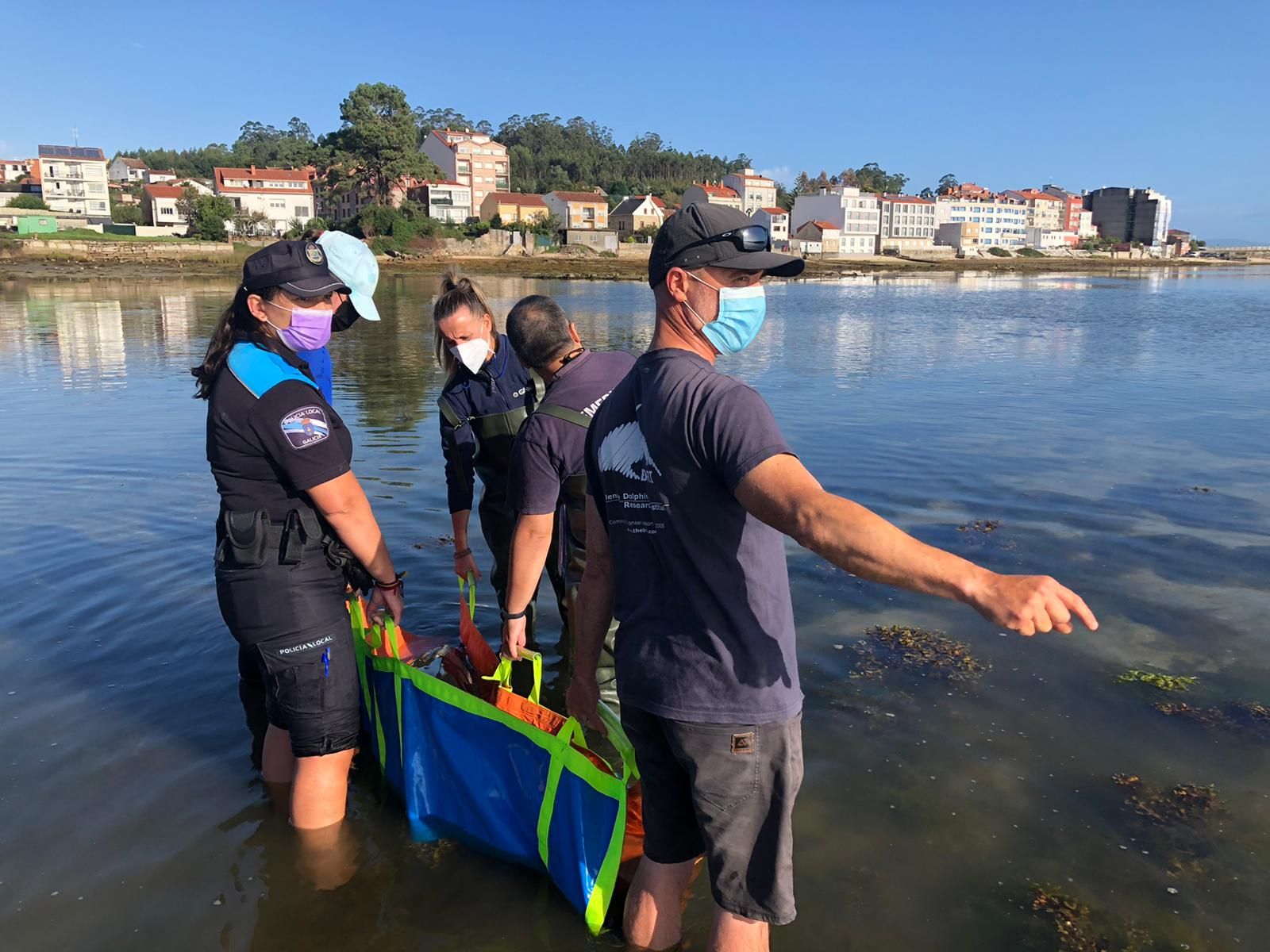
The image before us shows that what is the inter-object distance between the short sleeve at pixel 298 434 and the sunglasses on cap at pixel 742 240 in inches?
62.5

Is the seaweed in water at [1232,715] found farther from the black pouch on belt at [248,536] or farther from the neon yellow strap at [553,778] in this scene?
the black pouch on belt at [248,536]

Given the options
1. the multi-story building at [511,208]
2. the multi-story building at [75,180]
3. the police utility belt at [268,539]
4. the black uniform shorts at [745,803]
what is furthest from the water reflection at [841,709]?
the multi-story building at [75,180]

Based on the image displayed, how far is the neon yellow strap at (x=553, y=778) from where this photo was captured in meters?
3.10

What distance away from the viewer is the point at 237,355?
3.31 meters

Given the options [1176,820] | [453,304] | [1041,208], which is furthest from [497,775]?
[1041,208]

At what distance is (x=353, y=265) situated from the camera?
3635 millimetres

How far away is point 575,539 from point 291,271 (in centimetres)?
184

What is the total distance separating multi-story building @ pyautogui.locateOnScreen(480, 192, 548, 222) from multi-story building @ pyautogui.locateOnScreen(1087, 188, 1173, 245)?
11309cm

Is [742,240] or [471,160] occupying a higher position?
[471,160]

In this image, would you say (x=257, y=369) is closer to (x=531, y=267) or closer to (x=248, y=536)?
(x=248, y=536)

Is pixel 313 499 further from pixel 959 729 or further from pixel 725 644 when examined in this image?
→ pixel 959 729

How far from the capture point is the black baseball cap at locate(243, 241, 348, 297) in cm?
340

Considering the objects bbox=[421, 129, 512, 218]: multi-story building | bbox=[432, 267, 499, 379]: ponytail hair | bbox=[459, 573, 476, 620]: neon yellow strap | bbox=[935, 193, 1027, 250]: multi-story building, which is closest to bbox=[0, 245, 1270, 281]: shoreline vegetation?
bbox=[935, 193, 1027, 250]: multi-story building

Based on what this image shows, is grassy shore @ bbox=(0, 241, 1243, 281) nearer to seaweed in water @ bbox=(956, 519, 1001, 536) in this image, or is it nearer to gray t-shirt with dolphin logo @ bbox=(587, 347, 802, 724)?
seaweed in water @ bbox=(956, 519, 1001, 536)
